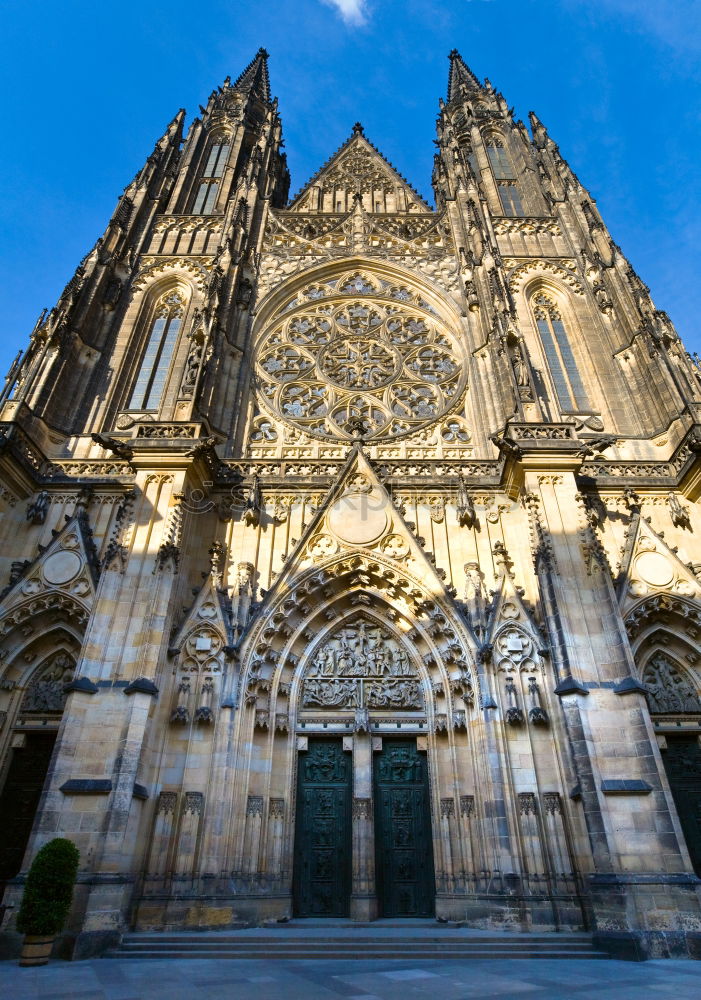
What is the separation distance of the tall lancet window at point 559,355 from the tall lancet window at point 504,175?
16.0 feet

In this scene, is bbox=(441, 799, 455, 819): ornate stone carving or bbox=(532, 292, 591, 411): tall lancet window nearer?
bbox=(441, 799, 455, 819): ornate stone carving

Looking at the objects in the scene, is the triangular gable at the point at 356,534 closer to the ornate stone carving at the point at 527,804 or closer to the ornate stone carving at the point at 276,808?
the ornate stone carving at the point at 276,808

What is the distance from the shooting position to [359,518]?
12.2 m

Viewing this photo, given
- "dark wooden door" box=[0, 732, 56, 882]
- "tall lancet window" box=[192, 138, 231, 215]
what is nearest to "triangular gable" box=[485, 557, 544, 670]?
"dark wooden door" box=[0, 732, 56, 882]

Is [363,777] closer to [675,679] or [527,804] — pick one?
[527,804]

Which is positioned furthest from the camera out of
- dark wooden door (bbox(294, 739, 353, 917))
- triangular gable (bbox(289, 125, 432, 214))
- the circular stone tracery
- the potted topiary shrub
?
triangular gable (bbox(289, 125, 432, 214))

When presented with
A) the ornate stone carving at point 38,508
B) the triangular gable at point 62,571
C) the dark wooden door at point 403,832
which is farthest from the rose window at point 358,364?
the dark wooden door at point 403,832

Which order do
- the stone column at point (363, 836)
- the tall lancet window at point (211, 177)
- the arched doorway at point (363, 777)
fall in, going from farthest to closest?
the tall lancet window at point (211, 177) → the arched doorway at point (363, 777) → the stone column at point (363, 836)

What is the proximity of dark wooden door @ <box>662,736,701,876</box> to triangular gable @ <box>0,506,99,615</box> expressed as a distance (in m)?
10.6

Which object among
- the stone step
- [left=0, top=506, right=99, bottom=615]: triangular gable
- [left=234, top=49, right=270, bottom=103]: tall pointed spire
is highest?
[left=234, top=49, right=270, bottom=103]: tall pointed spire

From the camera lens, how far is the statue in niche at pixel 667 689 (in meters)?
10.7

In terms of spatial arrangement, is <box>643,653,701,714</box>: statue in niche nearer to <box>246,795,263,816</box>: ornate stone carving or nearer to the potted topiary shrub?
<box>246,795,263,816</box>: ornate stone carving

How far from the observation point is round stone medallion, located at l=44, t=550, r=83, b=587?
36.6 feet

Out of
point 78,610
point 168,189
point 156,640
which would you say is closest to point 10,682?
point 78,610
